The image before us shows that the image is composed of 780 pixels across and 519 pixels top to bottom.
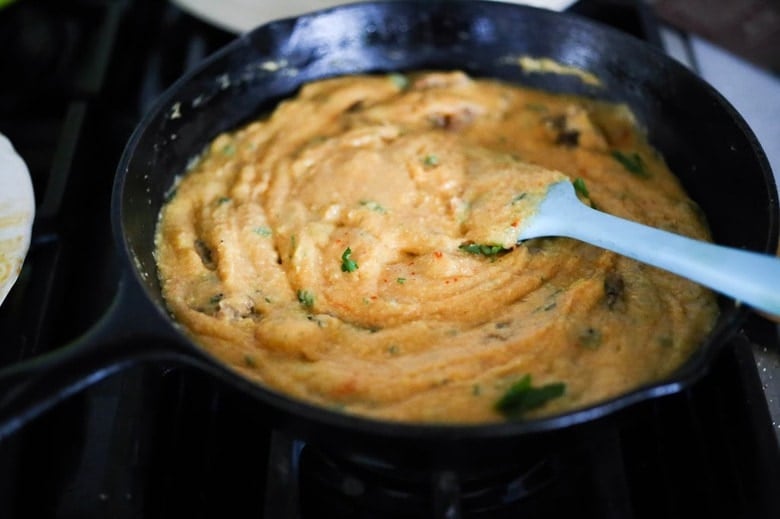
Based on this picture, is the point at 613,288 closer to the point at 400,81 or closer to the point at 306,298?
the point at 306,298

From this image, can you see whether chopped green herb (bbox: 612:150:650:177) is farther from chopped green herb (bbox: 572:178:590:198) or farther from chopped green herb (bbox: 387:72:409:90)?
chopped green herb (bbox: 387:72:409:90)

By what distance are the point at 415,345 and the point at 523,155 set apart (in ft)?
1.85

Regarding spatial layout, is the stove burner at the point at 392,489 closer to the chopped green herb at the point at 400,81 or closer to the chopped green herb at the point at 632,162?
the chopped green herb at the point at 632,162

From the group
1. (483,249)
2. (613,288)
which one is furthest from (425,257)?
(613,288)

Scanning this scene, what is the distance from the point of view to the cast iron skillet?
0.97 meters

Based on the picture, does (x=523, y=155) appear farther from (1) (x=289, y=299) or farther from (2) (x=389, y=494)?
(2) (x=389, y=494)

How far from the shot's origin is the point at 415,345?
1248 mm

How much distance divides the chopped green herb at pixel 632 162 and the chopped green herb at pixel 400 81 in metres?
0.47

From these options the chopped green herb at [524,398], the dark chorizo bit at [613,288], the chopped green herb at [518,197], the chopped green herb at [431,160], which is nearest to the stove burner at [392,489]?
the chopped green herb at [524,398]

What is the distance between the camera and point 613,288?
1344 mm

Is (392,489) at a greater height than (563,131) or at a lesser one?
lesser

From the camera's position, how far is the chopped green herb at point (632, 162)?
158 cm

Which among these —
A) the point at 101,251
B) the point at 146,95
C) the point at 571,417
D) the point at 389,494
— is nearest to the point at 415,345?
the point at 389,494

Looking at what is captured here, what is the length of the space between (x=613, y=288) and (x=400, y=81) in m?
0.71
